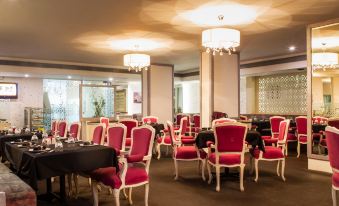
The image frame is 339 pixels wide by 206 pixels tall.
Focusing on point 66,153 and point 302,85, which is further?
point 302,85

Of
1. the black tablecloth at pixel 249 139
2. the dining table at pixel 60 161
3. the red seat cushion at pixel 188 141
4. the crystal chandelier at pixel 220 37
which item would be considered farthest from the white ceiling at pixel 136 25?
the dining table at pixel 60 161

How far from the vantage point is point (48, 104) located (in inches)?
529

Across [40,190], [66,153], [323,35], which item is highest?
[323,35]

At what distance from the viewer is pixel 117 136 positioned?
4.81 metres

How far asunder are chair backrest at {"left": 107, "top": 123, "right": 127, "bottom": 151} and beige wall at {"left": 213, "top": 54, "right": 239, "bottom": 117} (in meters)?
4.26

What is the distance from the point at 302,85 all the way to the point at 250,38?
4.15 m

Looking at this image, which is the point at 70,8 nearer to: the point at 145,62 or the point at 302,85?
the point at 145,62

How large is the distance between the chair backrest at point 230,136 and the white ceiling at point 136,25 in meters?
1.89

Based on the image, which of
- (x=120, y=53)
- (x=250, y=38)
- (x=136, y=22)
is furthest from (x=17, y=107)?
(x=250, y=38)

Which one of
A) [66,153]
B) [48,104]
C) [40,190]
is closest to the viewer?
[66,153]

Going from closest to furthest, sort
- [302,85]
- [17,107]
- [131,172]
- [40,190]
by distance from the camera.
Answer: [131,172] → [40,190] → [302,85] → [17,107]

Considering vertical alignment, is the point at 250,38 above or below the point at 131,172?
above

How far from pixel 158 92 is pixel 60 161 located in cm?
786

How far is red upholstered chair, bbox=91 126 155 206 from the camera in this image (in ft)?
11.5
